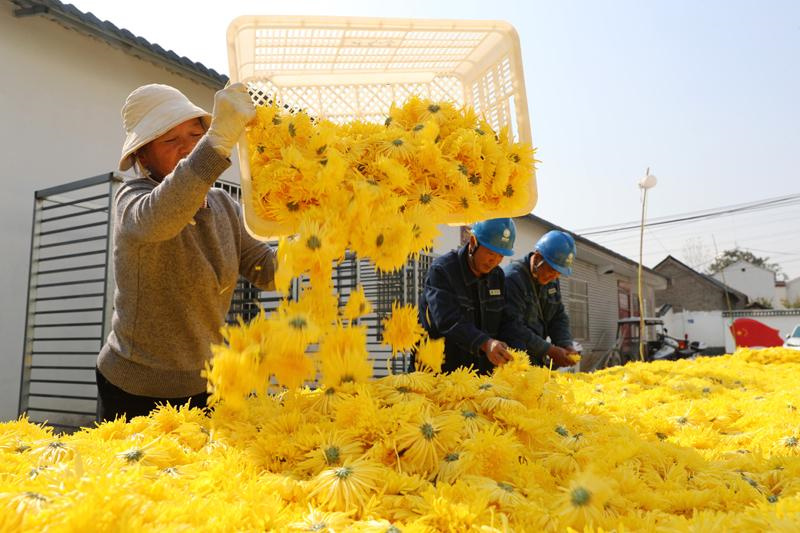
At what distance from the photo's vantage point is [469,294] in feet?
13.2

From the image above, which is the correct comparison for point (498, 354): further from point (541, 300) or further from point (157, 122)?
point (157, 122)

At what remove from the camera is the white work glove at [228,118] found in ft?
6.18

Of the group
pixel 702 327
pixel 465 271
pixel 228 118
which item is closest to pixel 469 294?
pixel 465 271

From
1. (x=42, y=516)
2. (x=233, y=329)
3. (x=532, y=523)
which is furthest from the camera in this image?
(x=233, y=329)

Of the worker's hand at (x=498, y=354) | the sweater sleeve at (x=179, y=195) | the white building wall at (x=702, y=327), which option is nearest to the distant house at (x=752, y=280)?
the white building wall at (x=702, y=327)

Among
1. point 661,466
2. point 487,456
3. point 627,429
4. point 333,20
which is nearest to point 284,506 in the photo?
point 487,456

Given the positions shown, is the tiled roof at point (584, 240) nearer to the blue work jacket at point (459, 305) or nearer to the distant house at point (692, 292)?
the blue work jacket at point (459, 305)

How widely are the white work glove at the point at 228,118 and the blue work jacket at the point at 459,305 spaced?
81.1 inches

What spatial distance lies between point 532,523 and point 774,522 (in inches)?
18.0

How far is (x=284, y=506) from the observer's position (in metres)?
1.27

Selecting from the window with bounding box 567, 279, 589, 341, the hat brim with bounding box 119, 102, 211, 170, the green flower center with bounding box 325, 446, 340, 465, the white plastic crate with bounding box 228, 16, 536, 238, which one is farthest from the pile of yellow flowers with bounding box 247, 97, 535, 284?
the window with bounding box 567, 279, 589, 341

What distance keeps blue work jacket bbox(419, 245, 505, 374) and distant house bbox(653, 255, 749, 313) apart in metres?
49.7

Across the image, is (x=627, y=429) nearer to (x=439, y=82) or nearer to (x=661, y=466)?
(x=661, y=466)

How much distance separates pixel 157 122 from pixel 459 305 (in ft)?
7.42
